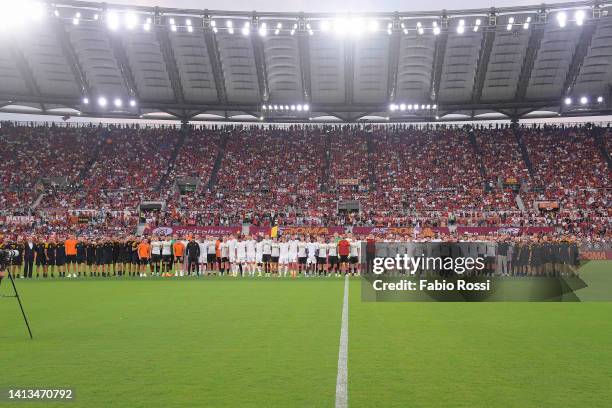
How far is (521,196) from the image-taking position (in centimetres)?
4628

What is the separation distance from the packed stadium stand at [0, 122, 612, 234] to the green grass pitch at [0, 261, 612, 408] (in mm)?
29235

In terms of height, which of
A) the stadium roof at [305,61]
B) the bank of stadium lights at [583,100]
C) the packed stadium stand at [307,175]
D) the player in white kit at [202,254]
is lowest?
the player in white kit at [202,254]

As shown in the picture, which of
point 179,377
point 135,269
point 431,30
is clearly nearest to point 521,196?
point 431,30

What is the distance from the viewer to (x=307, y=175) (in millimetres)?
51188

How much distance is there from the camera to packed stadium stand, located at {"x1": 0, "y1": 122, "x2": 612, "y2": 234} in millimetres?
43938

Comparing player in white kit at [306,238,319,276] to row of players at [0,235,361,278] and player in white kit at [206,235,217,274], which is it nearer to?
row of players at [0,235,361,278]

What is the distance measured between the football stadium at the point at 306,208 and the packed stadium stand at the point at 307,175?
25 centimetres

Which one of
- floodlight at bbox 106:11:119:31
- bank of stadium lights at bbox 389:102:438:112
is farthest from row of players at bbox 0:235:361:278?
bank of stadium lights at bbox 389:102:438:112

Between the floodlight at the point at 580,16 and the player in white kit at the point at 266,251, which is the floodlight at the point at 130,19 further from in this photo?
the floodlight at the point at 580,16

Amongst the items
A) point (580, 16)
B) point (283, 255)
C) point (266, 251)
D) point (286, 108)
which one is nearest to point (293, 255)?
point (283, 255)

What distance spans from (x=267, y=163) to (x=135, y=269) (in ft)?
90.4

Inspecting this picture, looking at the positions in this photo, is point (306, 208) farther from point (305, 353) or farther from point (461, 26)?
point (305, 353)

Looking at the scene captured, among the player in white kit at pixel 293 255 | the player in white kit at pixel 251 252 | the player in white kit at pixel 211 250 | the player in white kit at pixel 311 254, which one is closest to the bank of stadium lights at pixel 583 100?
the player in white kit at pixel 311 254

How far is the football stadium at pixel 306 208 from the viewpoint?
7629mm
